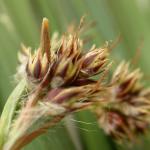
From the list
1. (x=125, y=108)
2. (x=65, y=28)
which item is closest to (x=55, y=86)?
(x=125, y=108)

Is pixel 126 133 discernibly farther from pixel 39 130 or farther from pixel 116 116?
pixel 39 130

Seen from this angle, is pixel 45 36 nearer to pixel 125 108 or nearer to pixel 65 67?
pixel 65 67

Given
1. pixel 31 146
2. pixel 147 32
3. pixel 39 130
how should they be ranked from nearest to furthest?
pixel 39 130
pixel 31 146
pixel 147 32

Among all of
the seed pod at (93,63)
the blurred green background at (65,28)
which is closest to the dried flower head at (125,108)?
the blurred green background at (65,28)

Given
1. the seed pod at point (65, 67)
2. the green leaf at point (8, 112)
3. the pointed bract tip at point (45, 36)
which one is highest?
the pointed bract tip at point (45, 36)

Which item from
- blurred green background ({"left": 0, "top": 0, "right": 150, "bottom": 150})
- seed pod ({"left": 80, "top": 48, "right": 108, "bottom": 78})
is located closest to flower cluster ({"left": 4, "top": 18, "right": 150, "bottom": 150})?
seed pod ({"left": 80, "top": 48, "right": 108, "bottom": 78})

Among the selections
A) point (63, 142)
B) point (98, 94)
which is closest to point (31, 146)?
point (63, 142)

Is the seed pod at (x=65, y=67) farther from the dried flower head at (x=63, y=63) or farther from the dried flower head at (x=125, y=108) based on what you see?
the dried flower head at (x=125, y=108)
